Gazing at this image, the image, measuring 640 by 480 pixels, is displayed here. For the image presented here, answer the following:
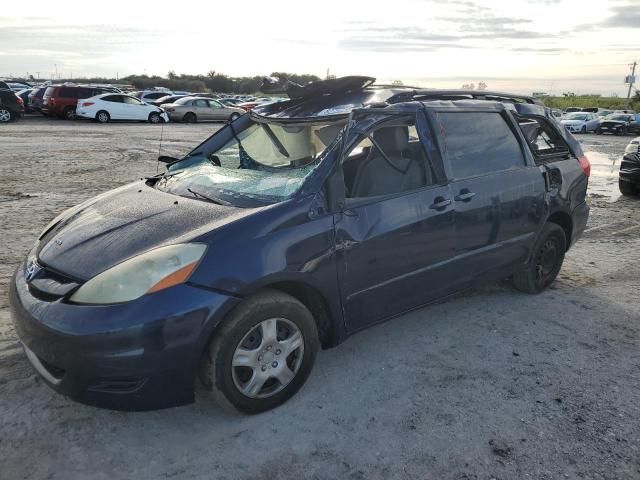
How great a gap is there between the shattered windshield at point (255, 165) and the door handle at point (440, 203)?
0.81m

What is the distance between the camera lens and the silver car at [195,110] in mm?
27969

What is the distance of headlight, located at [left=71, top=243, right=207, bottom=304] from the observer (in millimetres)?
2623

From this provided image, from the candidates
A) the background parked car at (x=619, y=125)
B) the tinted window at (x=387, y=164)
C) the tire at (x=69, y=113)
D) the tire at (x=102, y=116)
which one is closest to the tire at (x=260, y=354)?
the tinted window at (x=387, y=164)

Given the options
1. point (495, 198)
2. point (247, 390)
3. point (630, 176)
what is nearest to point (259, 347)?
point (247, 390)

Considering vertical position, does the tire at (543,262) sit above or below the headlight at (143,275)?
below

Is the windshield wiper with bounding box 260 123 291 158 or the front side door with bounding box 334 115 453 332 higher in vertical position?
the windshield wiper with bounding box 260 123 291 158

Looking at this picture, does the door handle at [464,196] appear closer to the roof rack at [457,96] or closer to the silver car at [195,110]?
the roof rack at [457,96]

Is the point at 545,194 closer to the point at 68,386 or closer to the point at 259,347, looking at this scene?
the point at 259,347

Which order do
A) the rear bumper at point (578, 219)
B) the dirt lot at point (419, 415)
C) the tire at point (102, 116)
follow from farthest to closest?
1. the tire at point (102, 116)
2. the rear bumper at point (578, 219)
3. the dirt lot at point (419, 415)

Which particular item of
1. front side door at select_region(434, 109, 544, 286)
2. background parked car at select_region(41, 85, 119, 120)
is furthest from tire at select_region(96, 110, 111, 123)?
front side door at select_region(434, 109, 544, 286)

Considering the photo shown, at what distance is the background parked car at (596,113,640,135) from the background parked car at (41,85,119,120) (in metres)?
28.2

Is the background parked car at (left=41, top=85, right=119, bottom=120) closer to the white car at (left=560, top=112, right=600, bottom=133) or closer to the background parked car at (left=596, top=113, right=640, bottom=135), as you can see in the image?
the white car at (left=560, top=112, right=600, bottom=133)

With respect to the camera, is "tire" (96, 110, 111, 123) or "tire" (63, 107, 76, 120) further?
"tire" (63, 107, 76, 120)

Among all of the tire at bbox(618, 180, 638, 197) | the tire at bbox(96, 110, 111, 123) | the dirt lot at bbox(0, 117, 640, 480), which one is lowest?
the dirt lot at bbox(0, 117, 640, 480)
